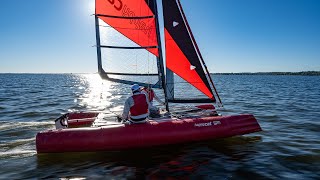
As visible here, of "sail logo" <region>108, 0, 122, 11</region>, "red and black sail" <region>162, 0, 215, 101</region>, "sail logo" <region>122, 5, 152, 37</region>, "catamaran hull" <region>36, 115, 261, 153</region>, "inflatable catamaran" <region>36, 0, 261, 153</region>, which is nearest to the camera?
"catamaran hull" <region>36, 115, 261, 153</region>

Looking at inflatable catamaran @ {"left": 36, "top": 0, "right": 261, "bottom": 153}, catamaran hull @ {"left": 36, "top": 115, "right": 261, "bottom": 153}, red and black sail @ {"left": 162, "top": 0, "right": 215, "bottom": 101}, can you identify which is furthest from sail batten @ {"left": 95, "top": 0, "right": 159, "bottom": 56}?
catamaran hull @ {"left": 36, "top": 115, "right": 261, "bottom": 153}

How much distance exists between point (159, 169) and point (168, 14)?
599 cm

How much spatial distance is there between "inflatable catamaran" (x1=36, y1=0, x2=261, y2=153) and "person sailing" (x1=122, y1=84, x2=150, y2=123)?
0.86 feet

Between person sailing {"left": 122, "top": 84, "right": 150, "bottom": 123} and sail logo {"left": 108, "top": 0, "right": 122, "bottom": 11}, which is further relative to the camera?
sail logo {"left": 108, "top": 0, "right": 122, "bottom": 11}

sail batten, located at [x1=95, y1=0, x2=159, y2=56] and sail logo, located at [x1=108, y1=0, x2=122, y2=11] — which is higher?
sail logo, located at [x1=108, y1=0, x2=122, y2=11]

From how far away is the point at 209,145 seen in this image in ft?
33.4

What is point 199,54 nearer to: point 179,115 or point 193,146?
point 179,115

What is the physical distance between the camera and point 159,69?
11.1m

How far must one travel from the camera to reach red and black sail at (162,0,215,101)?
1090 centimetres

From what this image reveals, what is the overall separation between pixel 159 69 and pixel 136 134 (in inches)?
124

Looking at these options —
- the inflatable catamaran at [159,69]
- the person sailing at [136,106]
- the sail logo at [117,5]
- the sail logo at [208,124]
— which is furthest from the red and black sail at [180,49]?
the person sailing at [136,106]

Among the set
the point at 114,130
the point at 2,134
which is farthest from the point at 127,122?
the point at 2,134

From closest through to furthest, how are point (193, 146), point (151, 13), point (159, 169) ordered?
point (159, 169), point (193, 146), point (151, 13)

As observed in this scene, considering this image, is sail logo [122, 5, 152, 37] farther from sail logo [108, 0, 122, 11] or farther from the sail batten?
sail logo [108, 0, 122, 11]
